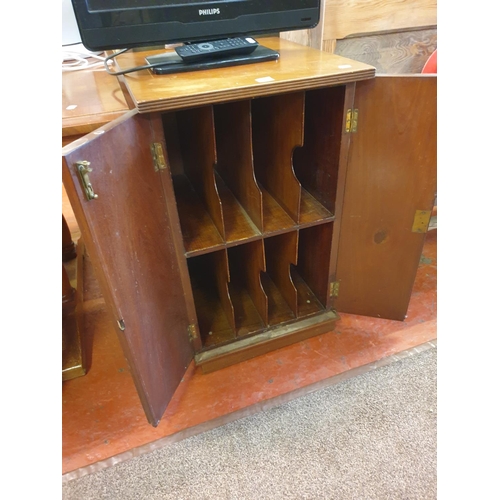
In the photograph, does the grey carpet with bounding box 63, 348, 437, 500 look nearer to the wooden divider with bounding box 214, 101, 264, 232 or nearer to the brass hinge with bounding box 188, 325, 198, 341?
the brass hinge with bounding box 188, 325, 198, 341

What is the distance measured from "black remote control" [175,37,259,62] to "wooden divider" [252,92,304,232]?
15cm

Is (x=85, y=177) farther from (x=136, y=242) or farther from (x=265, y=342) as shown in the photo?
(x=265, y=342)

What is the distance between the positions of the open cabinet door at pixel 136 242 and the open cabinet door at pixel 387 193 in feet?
1.79

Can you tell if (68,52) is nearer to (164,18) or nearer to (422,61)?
(164,18)

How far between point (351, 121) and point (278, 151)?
0.22 metres

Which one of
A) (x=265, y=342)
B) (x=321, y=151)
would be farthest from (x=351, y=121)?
(x=265, y=342)

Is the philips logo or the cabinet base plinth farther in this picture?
the cabinet base plinth

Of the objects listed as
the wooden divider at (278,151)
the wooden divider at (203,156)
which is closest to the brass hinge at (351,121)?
the wooden divider at (278,151)

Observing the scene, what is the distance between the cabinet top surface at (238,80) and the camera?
78cm

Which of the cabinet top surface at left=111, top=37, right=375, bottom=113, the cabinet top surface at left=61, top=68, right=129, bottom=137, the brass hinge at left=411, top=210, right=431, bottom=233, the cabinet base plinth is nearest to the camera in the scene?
the cabinet top surface at left=111, top=37, right=375, bottom=113

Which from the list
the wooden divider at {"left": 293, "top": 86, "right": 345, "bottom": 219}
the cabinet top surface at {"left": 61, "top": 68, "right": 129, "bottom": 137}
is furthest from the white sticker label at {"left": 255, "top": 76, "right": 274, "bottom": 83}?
the cabinet top surface at {"left": 61, "top": 68, "right": 129, "bottom": 137}

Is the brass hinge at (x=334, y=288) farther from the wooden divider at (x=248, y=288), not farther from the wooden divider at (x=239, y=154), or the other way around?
the wooden divider at (x=239, y=154)

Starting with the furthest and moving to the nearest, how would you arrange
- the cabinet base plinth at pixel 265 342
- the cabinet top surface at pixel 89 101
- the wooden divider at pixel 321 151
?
1. the cabinet base plinth at pixel 265 342
2. the wooden divider at pixel 321 151
3. the cabinet top surface at pixel 89 101

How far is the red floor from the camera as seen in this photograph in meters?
1.10
